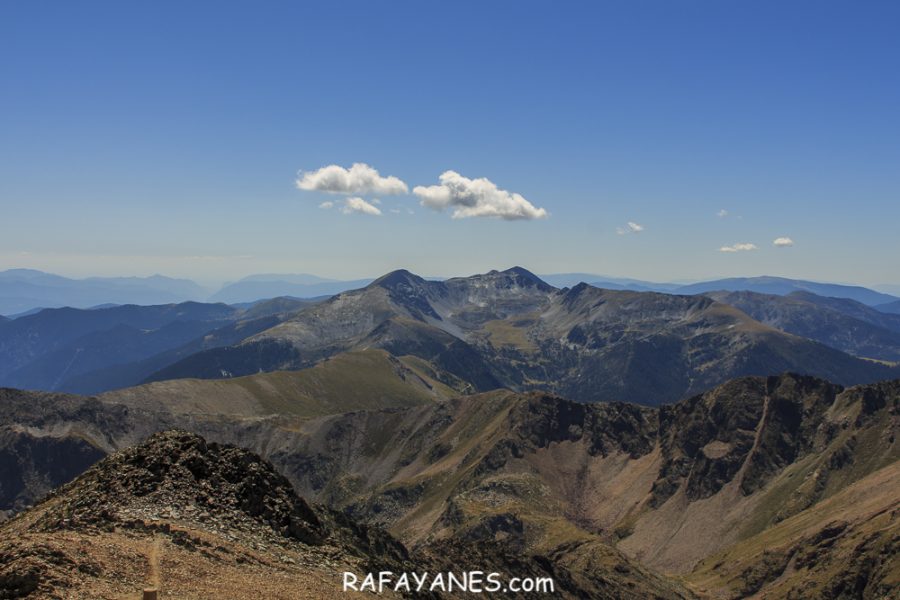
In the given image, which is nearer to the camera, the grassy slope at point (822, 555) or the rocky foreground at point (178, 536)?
the rocky foreground at point (178, 536)

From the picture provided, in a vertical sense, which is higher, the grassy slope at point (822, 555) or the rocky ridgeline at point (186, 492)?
the rocky ridgeline at point (186, 492)

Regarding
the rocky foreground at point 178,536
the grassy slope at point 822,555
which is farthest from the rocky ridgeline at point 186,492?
the grassy slope at point 822,555

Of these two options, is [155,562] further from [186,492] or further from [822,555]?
[822,555]

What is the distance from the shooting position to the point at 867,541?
165 m

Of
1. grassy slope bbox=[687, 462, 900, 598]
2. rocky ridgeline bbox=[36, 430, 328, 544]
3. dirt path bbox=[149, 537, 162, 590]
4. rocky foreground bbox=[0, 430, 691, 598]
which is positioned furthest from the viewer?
grassy slope bbox=[687, 462, 900, 598]

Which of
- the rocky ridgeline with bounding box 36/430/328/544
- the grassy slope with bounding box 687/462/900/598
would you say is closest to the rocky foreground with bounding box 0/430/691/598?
the rocky ridgeline with bounding box 36/430/328/544

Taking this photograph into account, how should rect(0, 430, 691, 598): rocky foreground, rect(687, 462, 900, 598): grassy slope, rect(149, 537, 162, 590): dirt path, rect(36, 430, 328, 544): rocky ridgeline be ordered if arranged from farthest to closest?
rect(687, 462, 900, 598): grassy slope
rect(36, 430, 328, 544): rocky ridgeline
rect(149, 537, 162, 590): dirt path
rect(0, 430, 691, 598): rocky foreground

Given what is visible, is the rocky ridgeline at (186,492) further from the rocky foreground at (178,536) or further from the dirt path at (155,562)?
the dirt path at (155,562)

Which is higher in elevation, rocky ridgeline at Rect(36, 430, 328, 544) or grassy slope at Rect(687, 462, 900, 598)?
rocky ridgeline at Rect(36, 430, 328, 544)

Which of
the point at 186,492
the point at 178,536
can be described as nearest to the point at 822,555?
the point at 186,492

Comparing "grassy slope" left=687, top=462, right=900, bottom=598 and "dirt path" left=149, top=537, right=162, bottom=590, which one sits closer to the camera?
"dirt path" left=149, top=537, right=162, bottom=590

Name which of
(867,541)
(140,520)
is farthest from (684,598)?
(140,520)

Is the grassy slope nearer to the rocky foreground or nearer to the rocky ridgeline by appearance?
the rocky foreground

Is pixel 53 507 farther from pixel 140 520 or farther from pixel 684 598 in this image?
pixel 684 598
